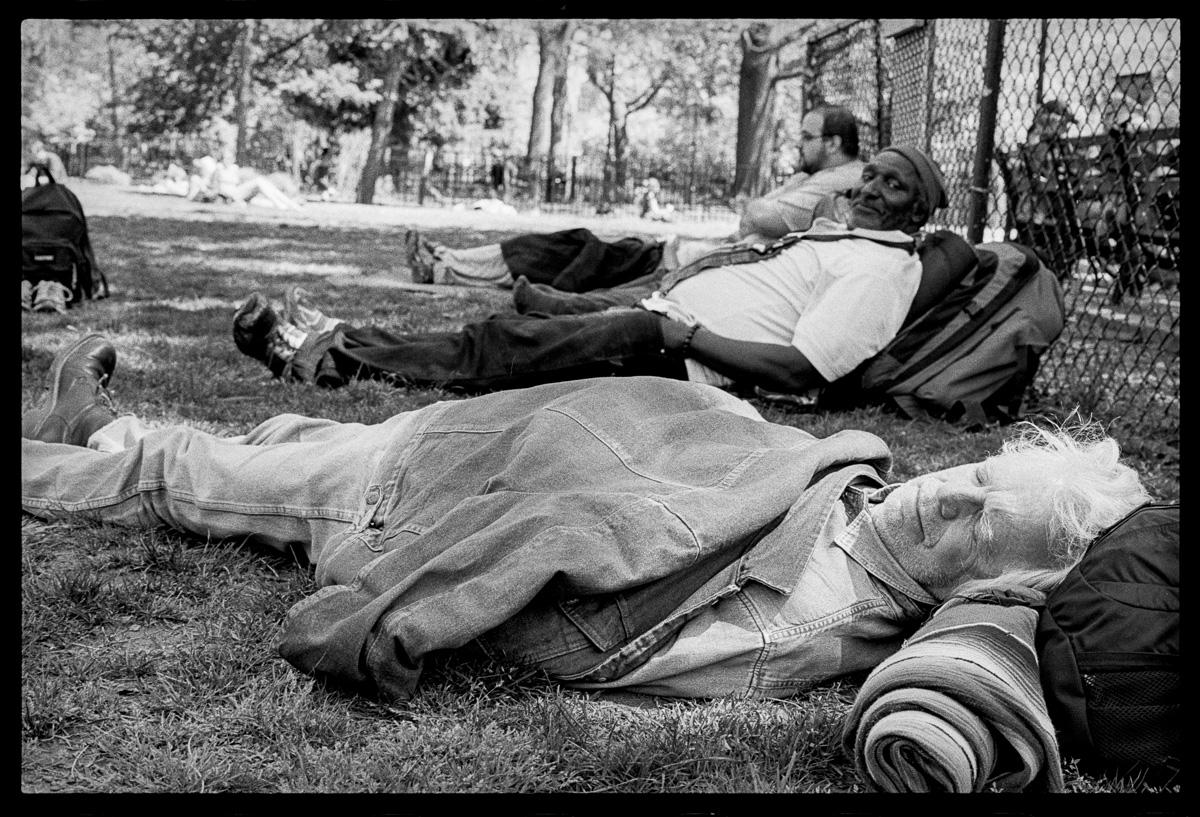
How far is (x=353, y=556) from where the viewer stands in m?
2.74

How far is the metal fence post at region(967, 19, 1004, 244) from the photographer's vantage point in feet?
21.0

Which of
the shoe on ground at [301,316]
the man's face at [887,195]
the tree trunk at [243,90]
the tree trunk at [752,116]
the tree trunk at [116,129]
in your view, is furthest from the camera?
the tree trunk at [116,129]

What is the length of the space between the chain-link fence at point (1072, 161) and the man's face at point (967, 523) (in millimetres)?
3369

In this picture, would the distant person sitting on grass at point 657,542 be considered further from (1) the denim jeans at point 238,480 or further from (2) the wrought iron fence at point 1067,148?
(2) the wrought iron fence at point 1067,148

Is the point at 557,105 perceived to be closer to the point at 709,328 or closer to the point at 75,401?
the point at 709,328

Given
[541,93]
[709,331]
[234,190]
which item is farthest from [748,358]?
[541,93]

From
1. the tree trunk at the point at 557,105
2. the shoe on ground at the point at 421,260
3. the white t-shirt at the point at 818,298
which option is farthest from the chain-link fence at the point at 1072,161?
the tree trunk at the point at 557,105

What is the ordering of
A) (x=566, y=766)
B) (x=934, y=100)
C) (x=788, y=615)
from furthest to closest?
(x=934, y=100), (x=788, y=615), (x=566, y=766)

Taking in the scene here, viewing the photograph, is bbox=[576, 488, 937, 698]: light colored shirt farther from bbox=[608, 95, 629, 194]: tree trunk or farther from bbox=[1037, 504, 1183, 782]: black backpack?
bbox=[608, 95, 629, 194]: tree trunk

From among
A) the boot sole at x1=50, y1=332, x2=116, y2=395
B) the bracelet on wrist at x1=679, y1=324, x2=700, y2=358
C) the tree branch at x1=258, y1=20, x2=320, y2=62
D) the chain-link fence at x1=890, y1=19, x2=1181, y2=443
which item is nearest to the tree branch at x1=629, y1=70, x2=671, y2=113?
the tree branch at x1=258, y1=20, x2=320, y2=62

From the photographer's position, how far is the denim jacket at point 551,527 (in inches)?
93.9
